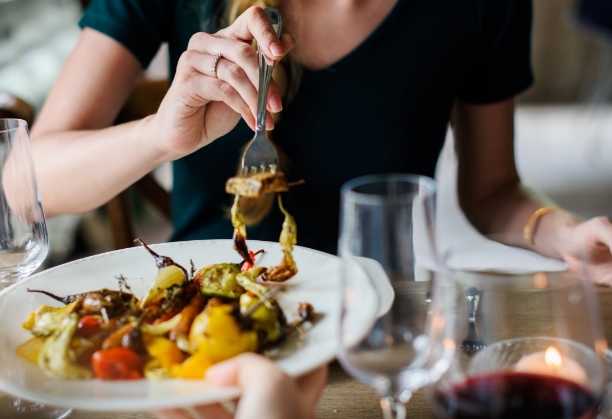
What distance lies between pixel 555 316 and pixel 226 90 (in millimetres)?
483

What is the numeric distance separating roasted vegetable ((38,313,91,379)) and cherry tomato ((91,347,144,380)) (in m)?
0.02

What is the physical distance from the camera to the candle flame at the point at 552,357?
0.50 metres

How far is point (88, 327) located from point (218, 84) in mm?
332

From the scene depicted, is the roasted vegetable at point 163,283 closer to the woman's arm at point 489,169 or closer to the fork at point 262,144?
the fork at point 262,144

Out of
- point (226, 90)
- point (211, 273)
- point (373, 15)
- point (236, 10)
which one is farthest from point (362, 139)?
point (211, 273)

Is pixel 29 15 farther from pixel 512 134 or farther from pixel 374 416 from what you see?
pixel 374 416

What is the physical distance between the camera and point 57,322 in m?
0.65

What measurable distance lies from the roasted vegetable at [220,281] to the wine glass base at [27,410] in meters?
0.19

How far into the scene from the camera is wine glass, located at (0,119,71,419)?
782 mm

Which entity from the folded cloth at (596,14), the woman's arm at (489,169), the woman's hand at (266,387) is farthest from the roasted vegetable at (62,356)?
the folded cloth at (596,14)

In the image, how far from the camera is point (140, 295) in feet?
2.41

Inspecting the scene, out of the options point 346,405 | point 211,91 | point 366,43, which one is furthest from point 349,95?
point 346,405

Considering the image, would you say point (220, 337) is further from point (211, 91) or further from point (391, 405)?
point (211, 91)

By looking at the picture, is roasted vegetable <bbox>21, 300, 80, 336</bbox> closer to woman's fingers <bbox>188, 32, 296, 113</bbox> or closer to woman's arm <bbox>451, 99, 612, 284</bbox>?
woman's fingers <bbox>188, 32, 296, 113</bbox>
